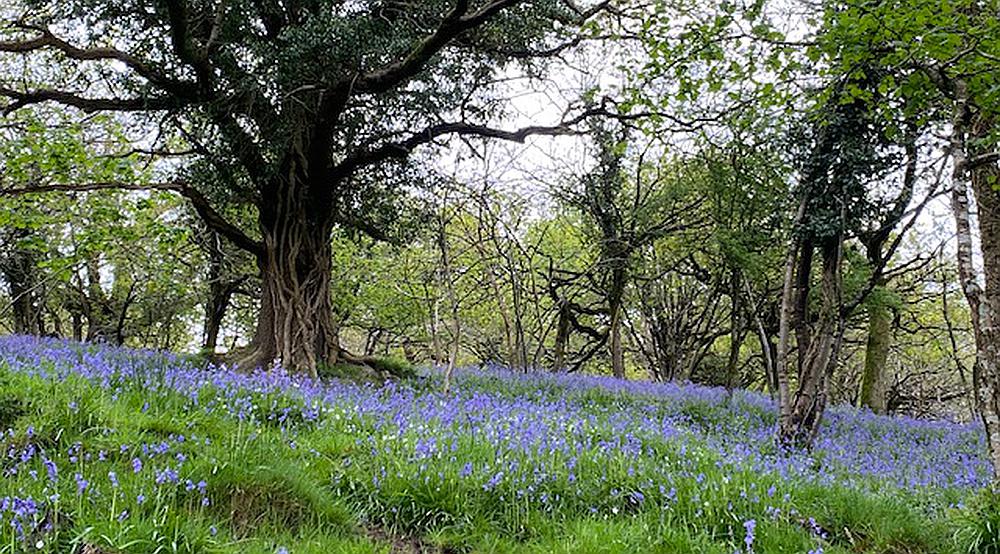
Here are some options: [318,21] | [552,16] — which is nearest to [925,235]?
[552,16]

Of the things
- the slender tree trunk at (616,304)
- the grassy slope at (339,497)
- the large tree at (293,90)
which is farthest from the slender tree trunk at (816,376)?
the slender tree trunk at (616,304)

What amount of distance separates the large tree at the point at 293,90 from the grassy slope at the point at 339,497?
5.25 metres

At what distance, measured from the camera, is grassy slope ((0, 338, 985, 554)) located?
11.2 ft

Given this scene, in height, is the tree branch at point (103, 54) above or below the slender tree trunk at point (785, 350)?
above

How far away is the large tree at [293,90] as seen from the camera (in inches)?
361

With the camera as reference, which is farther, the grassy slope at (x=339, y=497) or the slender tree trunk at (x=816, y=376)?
the slender tree trunk at (x=816, y=376)

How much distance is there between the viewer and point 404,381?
1132cm

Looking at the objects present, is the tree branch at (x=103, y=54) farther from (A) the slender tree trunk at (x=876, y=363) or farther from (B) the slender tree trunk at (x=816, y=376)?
(A) the slender tree trunk at (x=876, y=363)

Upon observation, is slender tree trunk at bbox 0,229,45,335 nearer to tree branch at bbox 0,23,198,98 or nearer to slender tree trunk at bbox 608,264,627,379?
tree branch at bbox 0,23,198,98

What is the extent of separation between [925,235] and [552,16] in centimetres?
1461

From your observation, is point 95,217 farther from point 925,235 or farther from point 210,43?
point 925,235

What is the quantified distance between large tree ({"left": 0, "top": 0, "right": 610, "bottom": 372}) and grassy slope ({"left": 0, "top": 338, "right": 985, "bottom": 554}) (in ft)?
17.2

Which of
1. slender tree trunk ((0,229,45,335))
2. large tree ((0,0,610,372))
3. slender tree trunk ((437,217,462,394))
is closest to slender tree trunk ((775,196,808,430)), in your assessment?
slender tree trunk ((437,217,462,394))

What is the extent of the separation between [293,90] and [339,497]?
20.9 ft
